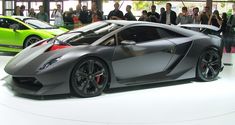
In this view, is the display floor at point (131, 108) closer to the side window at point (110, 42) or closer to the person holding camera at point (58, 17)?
the side window at point (110, 42)

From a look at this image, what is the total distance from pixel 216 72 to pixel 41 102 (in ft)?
10.6

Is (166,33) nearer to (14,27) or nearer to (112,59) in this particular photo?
(112,59)

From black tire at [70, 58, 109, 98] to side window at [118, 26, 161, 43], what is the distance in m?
0.58

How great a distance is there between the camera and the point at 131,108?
16.7ft

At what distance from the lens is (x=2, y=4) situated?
2008 centimetres

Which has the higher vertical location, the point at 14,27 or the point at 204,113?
the point at 14,27

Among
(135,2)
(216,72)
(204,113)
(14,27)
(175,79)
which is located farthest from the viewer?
(135,2)

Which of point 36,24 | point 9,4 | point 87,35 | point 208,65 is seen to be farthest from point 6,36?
point 9,4

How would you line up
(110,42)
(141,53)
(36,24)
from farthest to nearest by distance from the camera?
(36,24), (141,53), (110,42)

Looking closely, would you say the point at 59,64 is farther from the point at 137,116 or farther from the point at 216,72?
the point at 216,72

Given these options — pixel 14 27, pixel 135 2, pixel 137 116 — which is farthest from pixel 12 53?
pixel 135 2

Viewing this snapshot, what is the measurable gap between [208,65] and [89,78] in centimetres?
233

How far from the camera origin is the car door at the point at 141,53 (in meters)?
5.83

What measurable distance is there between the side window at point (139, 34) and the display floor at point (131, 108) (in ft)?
2.54
